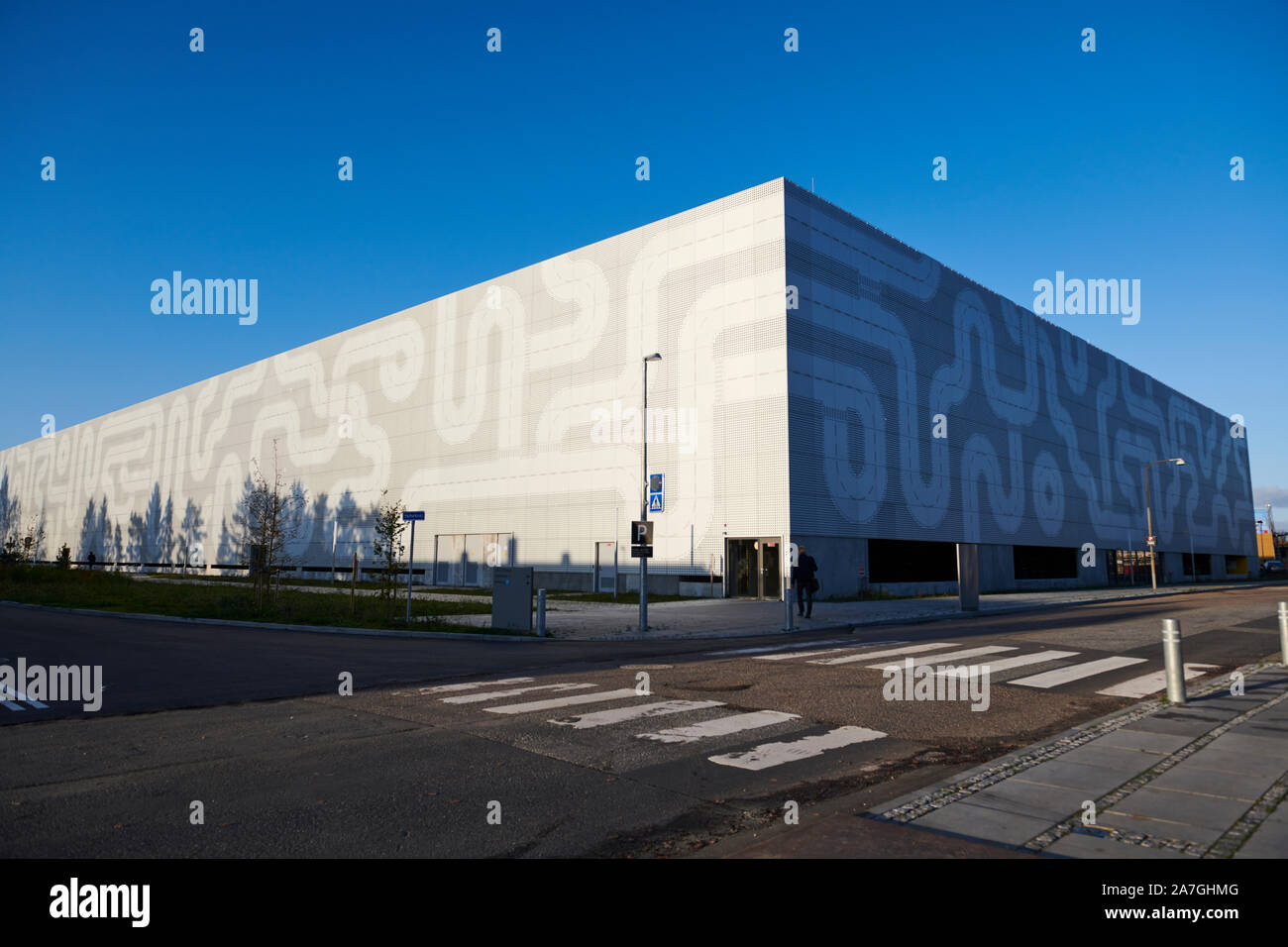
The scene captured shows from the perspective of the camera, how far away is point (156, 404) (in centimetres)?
8119

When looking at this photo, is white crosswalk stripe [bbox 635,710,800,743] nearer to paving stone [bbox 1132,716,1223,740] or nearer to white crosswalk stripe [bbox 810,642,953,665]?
paving stone [bbox 1132,716,1223,740]

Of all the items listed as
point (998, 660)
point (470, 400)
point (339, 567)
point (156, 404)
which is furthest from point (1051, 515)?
point (156, 404)

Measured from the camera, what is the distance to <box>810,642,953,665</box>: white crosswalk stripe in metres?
12.9

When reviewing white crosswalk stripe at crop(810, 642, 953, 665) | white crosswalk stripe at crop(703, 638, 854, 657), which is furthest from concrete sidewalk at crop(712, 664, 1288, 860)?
white crosswalk stripe at crop(703, 638, 854, 657)

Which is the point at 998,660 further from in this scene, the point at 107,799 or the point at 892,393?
the point at 892,393

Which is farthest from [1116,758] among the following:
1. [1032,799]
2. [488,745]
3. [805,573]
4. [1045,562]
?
[1045,562]

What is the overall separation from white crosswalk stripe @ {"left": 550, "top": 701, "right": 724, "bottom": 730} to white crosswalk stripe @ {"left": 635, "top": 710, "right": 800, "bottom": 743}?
59 cm

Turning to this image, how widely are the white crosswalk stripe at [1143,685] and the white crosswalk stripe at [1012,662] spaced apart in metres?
1.66

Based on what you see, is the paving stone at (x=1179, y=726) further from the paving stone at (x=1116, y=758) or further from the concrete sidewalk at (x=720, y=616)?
the concrete sidewalk at (x=720, y=616)

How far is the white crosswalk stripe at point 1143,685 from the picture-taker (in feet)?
31.7

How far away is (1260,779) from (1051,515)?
54225mm

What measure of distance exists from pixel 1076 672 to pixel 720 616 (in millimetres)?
13567

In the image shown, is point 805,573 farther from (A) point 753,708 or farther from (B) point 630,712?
(B) point 630,712
